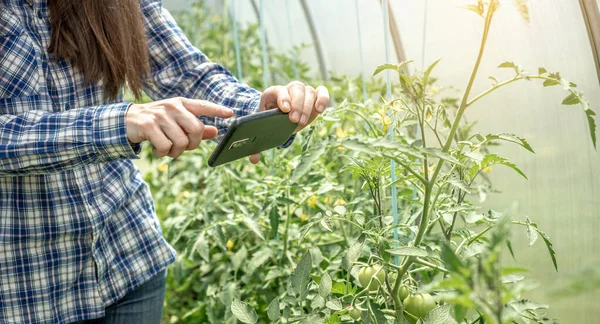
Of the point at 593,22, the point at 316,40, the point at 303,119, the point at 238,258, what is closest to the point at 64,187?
the point at 303,119

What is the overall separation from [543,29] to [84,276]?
3.46 ft

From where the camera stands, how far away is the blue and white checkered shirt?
0.91 metres

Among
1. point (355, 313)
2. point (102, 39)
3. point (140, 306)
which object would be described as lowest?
point (140, 306)

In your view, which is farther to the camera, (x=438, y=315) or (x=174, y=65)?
(x=174, y=65)

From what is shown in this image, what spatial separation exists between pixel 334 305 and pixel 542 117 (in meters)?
0.80

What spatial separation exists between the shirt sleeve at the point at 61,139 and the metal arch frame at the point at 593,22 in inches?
34.4

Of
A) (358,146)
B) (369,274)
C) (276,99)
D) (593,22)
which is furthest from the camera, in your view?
(593,22)

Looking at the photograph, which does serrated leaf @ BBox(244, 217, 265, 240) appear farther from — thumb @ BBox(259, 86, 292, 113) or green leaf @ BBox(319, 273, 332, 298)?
green leaf @ BBox(319, 273, 332, 298)

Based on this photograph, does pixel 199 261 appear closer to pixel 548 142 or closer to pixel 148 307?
pixel 148 307

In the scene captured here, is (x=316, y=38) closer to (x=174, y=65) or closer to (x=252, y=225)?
(x=252, y=225)

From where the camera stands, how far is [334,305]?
0.89 m

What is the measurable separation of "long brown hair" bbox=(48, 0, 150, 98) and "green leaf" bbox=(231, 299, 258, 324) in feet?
1.55

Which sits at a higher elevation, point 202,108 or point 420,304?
point 202,108

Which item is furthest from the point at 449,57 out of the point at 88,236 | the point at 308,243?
the point at 88,236
